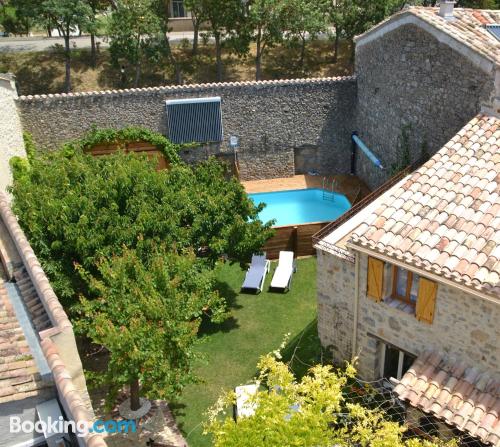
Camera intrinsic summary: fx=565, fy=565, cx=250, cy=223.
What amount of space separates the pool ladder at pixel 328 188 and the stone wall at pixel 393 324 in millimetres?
14063

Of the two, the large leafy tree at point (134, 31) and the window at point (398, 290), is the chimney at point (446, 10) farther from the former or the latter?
the large leafy tree at point (134, 31)

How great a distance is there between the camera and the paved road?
1630 inches

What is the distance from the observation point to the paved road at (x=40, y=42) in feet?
136

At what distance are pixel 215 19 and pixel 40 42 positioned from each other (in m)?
16.5

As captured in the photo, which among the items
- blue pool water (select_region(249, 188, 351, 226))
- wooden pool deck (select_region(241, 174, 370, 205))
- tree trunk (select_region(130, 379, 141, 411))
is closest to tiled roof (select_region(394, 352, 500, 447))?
tree trunk (select_region(130, 379, 141, 411))

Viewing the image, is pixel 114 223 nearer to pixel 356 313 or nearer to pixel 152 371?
pixel 152 371

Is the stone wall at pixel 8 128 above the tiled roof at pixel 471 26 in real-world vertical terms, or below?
below

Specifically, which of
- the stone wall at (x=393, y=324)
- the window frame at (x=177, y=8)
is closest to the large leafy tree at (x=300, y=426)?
the stone wall at (x=393, y=324)

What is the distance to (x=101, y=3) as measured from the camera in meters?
38.6

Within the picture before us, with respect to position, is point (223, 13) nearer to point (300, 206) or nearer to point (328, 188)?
point (328, 188)

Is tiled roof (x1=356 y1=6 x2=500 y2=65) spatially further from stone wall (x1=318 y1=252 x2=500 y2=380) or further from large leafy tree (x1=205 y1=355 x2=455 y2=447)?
large leafy tree (x1=205 y1=355 x2=455 y2=447)

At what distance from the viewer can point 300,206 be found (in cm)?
3136

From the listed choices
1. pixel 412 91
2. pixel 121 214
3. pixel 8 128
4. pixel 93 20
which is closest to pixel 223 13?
pixel 93 20

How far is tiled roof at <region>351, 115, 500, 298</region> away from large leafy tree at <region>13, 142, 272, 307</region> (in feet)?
20.2
